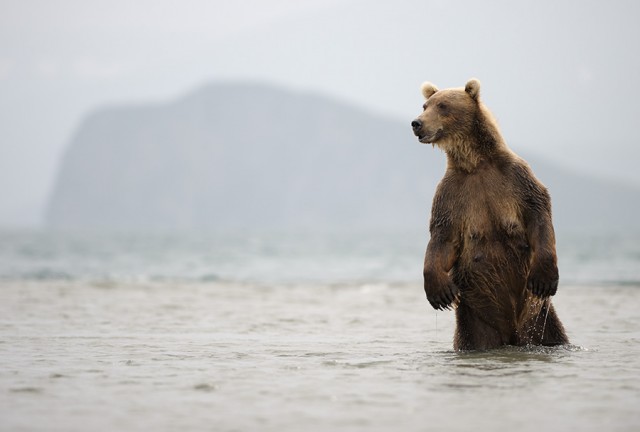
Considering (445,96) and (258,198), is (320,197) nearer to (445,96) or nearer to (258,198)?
(258,198)

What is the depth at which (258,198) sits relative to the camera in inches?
7820

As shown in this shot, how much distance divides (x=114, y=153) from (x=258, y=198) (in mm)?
30238

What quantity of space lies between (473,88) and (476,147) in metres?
0.48

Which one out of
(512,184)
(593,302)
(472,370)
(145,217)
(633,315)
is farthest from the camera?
(145,217)

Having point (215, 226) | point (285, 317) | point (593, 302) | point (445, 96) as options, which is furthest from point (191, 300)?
point (215, 226)

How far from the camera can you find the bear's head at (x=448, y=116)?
707cm

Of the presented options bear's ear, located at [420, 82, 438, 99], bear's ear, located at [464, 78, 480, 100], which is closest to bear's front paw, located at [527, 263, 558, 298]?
bear's ear, located at [464, 78, 480, 100]

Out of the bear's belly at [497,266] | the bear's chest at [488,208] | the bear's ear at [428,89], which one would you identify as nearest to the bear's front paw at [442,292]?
the bear's belly at [497,266]

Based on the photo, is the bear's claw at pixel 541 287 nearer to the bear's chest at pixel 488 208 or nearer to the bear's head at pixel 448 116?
the bear's chest at pixel 488 208

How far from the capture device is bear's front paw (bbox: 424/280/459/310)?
6852 millimetres

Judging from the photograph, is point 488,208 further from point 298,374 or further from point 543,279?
A: point 298,374

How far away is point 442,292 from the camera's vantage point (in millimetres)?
6855

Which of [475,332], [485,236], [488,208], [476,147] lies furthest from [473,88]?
[475,332]

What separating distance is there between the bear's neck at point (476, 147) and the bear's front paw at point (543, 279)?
87 centimetres
